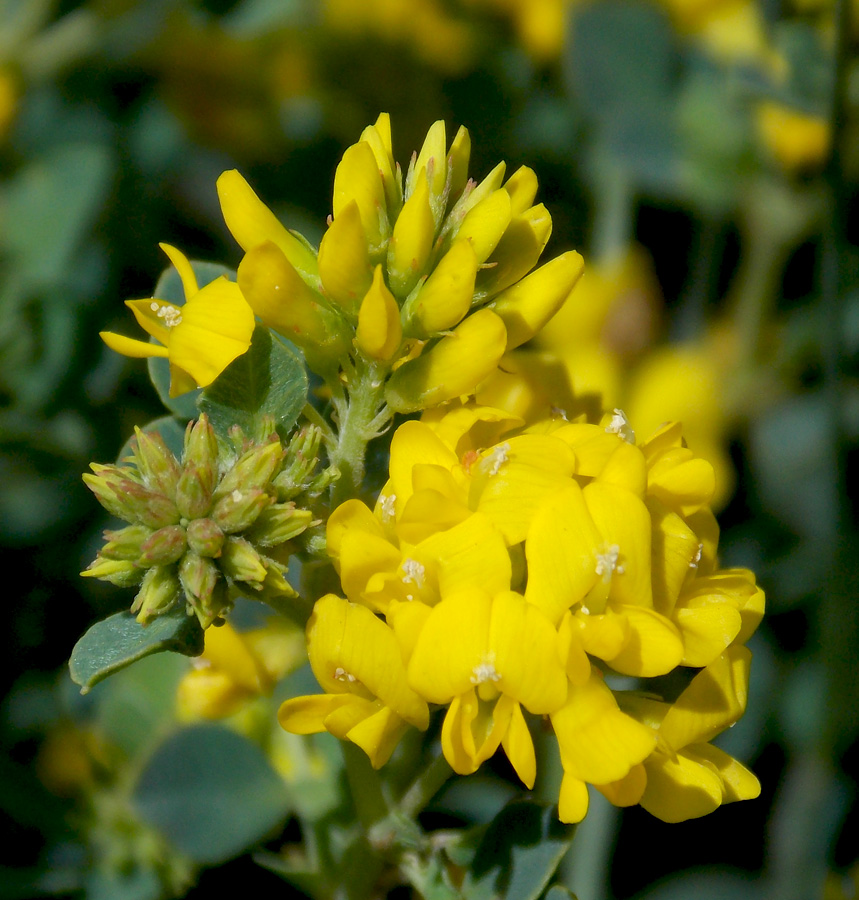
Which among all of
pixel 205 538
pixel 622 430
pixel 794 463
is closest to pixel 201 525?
pixel 205 538

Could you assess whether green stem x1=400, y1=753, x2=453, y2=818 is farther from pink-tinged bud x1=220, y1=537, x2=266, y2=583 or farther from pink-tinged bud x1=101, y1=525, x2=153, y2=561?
pink-tinged bud x1=101, y1=525, x2=153, y2=561

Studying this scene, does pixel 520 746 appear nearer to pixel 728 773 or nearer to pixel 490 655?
pixel 490 655

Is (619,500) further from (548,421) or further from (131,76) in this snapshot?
(131,76)

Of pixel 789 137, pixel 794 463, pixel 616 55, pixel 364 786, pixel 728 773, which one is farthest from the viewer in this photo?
pixel 794 463

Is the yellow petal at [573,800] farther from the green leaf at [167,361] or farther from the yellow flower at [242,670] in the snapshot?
the green leaf at [167,361]

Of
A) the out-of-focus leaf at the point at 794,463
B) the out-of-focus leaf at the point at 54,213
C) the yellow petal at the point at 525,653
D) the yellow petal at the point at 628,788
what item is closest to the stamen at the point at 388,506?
the yellow petal at the point at 525,653

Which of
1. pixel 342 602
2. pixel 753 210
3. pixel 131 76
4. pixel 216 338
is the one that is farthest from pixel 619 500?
pixel 131 76

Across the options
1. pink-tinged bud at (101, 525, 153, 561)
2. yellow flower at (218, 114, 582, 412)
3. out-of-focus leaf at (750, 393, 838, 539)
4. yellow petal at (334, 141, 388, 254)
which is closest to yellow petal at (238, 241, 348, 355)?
yellow flower at (218, 114, 582, 412)
